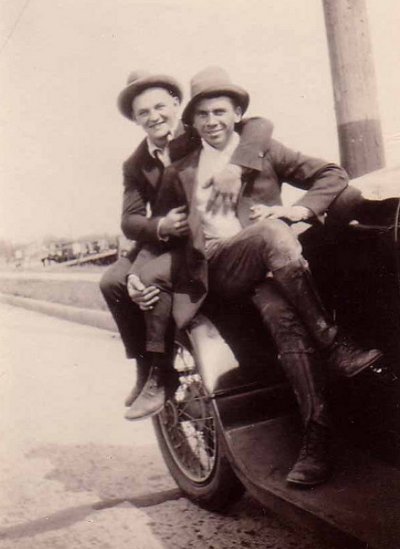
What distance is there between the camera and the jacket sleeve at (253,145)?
2543 mm

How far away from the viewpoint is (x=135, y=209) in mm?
2863

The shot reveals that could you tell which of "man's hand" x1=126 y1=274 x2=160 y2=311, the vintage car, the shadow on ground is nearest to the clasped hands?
"man's hand" x1=126 y1=274 x2=160 y2=311

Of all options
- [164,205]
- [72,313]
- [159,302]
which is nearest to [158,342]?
[159,302]

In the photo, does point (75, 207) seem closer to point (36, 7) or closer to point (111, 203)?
point (111, 203)

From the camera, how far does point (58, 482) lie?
144 inches

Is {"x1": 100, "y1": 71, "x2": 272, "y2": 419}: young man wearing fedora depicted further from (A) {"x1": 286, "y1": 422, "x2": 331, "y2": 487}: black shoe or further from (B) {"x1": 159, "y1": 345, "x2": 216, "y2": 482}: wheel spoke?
(A) {"x1": 286, "y1": 422, "x2": 331, "y2": 487}: black shoe

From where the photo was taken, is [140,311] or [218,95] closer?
[218,95]

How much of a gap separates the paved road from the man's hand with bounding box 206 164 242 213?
1.27 meters

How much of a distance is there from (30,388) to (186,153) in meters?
3.30

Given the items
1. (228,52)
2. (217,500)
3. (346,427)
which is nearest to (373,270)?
(346,427)

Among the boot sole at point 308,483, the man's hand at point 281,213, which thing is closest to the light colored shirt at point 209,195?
the man's hand at point 281,213

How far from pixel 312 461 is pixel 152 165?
50.6 inches

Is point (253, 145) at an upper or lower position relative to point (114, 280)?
upper

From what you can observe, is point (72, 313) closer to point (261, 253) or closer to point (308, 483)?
point (261, 253)
